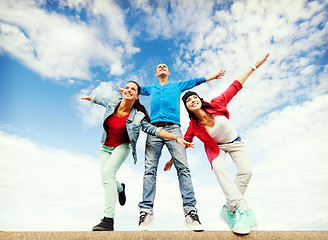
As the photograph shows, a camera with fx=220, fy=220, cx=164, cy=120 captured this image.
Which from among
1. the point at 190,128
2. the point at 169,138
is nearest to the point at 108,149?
the point at 169,138

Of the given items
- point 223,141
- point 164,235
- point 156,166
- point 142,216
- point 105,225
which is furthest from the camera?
point 156,166

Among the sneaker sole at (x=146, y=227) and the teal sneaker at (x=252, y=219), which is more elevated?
the sneaker sole at (x=146, y=227)

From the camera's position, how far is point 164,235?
3014mm

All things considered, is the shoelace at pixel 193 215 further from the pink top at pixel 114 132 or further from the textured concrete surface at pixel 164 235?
the pink top at pixel 114 132

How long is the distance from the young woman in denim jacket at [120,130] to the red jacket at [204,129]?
1.68 ft

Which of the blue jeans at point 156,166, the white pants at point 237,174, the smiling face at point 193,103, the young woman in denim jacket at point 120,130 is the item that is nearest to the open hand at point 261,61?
the smiling face at point 193,103

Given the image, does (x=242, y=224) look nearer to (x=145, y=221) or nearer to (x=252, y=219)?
(x=252, y=219)

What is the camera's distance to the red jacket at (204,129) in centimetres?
390

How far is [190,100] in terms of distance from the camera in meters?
4.11

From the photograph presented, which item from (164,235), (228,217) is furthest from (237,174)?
(164,235)

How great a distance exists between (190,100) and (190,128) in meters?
0.52

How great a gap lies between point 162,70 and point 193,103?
1.24m

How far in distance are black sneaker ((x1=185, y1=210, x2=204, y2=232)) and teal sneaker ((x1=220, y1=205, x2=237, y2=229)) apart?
1.71 feet

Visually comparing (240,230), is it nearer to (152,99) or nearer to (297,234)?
(297,234)
